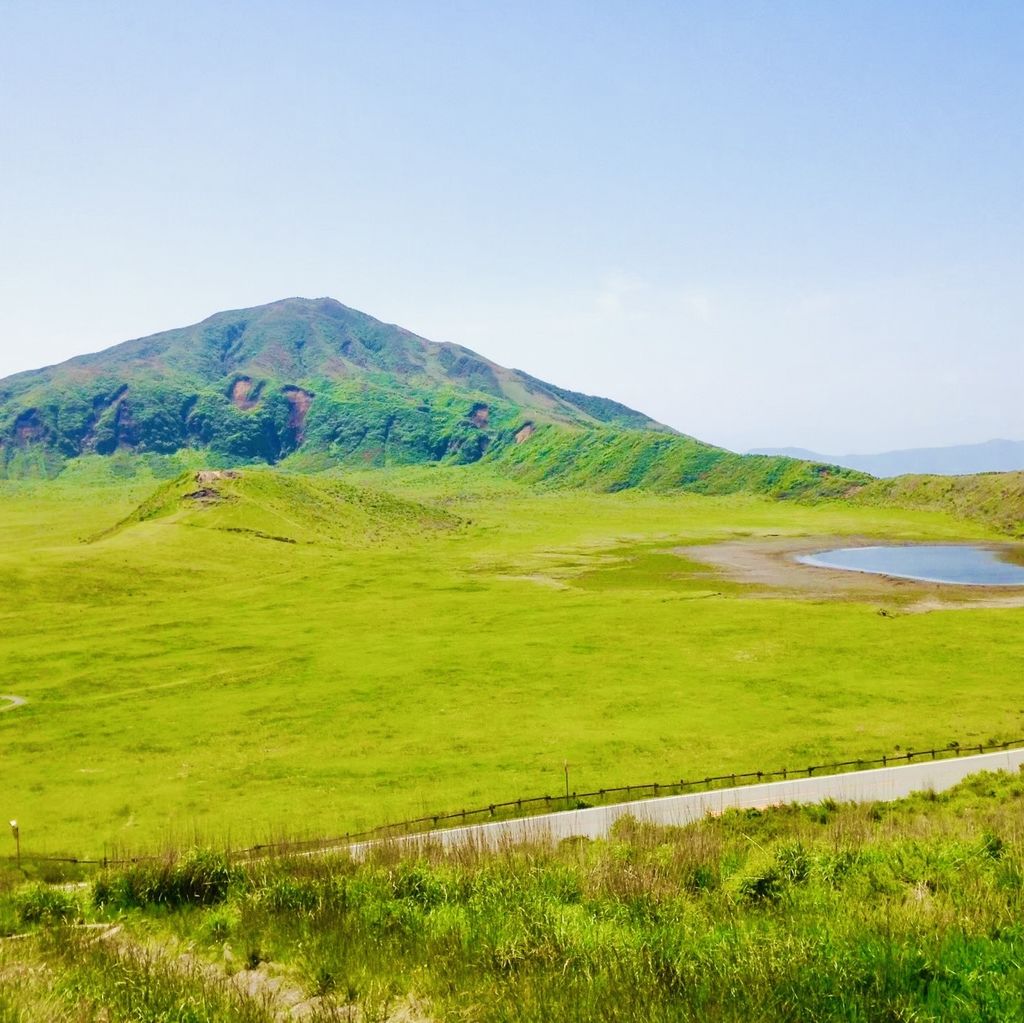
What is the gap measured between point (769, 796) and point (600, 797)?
822 cm

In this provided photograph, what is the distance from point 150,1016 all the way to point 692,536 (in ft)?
580

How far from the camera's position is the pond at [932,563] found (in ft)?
374

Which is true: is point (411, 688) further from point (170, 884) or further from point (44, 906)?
point (44, 906)

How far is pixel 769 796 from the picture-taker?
36.5 metres

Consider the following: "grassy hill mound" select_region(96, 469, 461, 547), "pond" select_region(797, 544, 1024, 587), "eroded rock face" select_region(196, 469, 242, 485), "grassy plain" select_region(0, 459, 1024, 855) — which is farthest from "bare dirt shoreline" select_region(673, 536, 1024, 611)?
"eroded rock face" select_region(196, 469, 242, 485)

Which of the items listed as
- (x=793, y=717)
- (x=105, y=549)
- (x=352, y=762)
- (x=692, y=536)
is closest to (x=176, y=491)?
(x=105, y=549)

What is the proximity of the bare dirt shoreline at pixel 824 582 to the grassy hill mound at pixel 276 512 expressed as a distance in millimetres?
72950

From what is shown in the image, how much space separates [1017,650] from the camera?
69.2 meters

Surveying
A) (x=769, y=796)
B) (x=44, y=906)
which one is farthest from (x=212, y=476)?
(x=44, y=906)

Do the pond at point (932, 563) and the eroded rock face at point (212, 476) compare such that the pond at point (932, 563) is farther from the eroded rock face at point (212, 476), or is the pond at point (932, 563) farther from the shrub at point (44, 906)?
the eroded rock face at point (212, 476)

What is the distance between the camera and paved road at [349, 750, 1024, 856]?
3319cm

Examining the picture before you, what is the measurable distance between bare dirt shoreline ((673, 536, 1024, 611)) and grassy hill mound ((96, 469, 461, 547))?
7295 cm

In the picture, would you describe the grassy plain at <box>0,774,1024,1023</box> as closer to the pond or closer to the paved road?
the paved road

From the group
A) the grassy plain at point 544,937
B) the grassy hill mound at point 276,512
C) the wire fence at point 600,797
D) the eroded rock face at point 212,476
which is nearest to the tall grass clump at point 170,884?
the grassy plain at point 544,937
